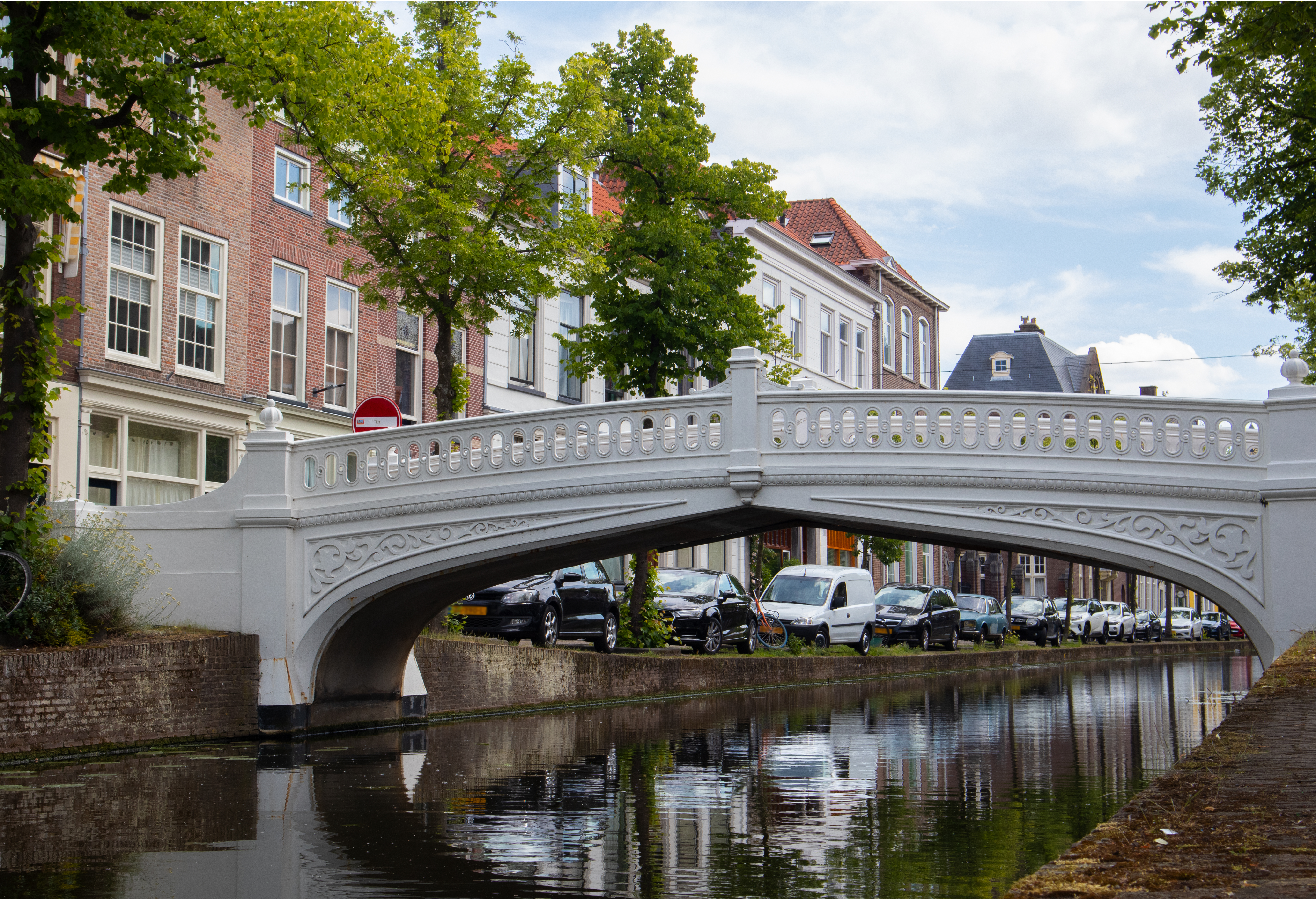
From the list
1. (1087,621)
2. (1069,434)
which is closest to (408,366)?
(1069,434)

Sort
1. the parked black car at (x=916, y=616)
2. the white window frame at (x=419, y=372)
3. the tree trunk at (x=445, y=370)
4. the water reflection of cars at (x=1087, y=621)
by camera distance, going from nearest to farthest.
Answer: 1. the tree trunk at (x=445, y=370)
2. the white window frame at (x=419, y=372)
3. the parked black car at (x=916, y=616)
4. the water reflection of cars at (x=1087, y=621)

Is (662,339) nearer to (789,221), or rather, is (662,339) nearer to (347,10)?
(347,10)

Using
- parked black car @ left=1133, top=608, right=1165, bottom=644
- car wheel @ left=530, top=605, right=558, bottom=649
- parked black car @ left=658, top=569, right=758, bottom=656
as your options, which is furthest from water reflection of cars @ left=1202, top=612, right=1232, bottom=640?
car wheel @ left=530, top=605, right=558, bottom=649

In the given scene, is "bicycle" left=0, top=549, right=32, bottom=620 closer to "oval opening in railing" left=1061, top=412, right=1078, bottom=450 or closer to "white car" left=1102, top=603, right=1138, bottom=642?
"oval opening in railing" left=1061, top=412, right=1078, bottom=450

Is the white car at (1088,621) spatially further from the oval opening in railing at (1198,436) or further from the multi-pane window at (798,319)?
the oval opening in railing at (1198,436)

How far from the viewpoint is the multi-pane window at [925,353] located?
182ft

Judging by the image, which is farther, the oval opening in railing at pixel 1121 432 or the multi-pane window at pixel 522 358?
the multi-pane window at pixel 522 358

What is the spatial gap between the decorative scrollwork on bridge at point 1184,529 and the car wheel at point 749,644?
41.1 feet

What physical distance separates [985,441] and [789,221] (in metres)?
39.7

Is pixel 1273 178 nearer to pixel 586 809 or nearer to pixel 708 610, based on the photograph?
pixel 708 610

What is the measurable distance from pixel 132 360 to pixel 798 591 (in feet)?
45.0

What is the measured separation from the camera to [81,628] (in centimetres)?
1317

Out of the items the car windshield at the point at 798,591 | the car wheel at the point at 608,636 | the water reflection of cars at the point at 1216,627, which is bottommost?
the water reflection of cars at the point at 1216,627

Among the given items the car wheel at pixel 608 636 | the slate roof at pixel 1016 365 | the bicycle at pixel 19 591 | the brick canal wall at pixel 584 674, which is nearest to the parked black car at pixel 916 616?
the brick canal wall at pixel 584 674
